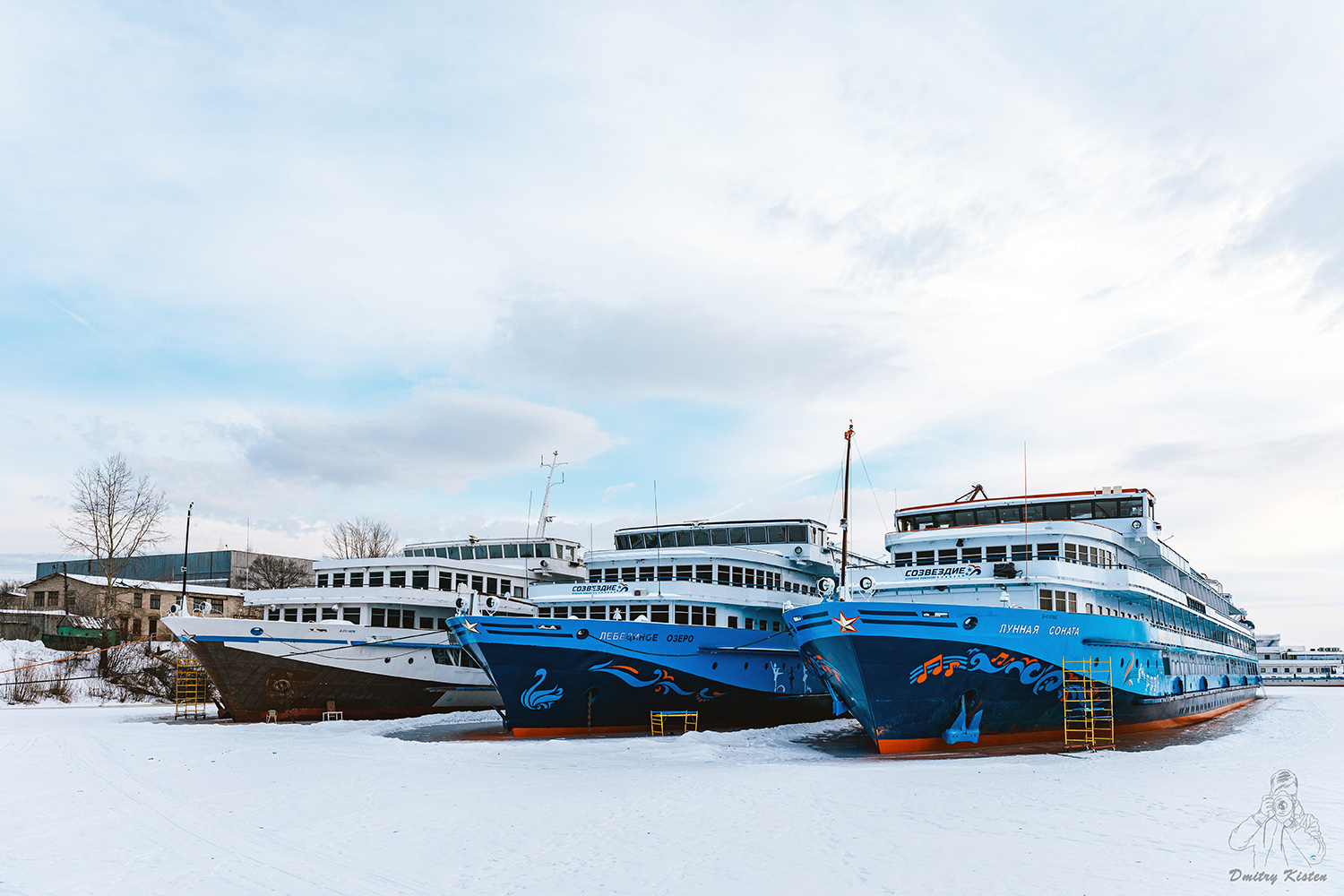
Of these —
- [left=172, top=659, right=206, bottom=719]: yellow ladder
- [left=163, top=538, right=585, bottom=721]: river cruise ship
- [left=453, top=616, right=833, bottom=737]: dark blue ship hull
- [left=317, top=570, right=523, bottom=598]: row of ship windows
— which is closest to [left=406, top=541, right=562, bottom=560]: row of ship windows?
[left=163, top=538, right=585, bottom=721]: river cruise ship

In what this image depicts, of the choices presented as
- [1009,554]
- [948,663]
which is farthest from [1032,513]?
[948,663]

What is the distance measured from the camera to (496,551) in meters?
45.9

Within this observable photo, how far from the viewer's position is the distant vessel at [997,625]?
78.1 feet

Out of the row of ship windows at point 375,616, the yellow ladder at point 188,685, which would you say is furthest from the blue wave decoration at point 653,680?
the yellow ladder at point 188,685

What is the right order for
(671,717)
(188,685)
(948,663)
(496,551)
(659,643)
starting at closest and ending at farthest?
1. (948,663)
2. (659,643)
3. (671,717)
4. (496,551)
5. (188,685)

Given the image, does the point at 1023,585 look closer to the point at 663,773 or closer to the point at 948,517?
the point at 948,517

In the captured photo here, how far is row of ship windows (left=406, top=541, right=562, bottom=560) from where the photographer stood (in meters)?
44.8

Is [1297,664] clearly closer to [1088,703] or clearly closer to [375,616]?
[1088,703]

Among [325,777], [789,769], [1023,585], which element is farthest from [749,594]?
[325,777]

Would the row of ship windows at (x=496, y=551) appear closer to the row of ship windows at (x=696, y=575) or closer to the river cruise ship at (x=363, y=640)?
the river cruise ship at (x=363, y=640)

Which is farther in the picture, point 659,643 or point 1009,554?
point 659,643

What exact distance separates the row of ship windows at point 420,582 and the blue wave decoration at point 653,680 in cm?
1222

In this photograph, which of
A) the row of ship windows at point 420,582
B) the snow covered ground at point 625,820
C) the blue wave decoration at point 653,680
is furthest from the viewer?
the row of ship windows at point 420,582

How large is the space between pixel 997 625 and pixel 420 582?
24598 millimetres
